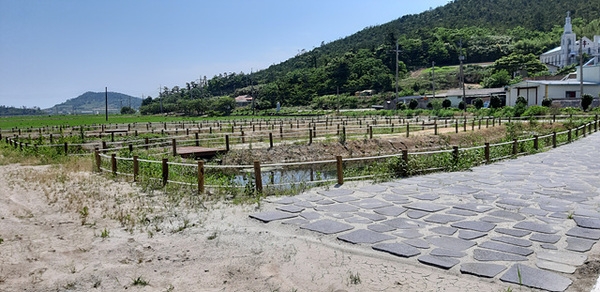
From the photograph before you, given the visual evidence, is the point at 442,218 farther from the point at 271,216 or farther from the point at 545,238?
the point at 271,216

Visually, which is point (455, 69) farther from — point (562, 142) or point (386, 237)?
point (386, 237)

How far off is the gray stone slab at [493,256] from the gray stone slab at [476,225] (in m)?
0.89

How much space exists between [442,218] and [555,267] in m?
2.13

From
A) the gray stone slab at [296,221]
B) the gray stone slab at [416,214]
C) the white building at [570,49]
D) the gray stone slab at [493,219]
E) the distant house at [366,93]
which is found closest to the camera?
the gray stone slab at [493,219]

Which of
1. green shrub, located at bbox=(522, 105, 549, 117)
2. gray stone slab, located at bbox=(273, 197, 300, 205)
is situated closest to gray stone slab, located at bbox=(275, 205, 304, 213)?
gray stone slab, located at bbox=(273, 197, 300, 205)

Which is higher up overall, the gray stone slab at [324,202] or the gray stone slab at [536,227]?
the gray stone slab at [324,202]

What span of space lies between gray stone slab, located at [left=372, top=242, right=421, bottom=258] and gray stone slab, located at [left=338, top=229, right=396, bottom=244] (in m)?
0.20

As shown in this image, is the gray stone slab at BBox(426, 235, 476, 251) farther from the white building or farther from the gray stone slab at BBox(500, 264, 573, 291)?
the white building

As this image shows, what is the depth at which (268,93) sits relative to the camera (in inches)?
3775

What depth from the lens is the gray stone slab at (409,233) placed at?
584cm

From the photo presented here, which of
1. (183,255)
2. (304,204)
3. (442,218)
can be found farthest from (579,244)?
(183,255)

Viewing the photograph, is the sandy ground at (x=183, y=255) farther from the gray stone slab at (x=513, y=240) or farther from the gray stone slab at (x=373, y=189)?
the gray stone slab at (x=373, y=189)

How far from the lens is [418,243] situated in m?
5.54

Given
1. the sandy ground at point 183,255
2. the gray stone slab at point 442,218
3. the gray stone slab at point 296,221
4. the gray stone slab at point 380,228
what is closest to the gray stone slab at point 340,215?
the gray stone slab at point 296,221
